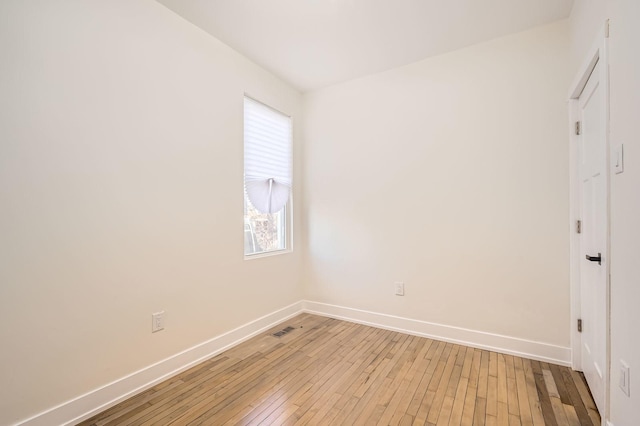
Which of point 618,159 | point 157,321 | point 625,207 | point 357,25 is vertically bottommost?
point 157,321

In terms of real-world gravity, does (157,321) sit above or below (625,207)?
below

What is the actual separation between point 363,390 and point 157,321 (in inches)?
61.3

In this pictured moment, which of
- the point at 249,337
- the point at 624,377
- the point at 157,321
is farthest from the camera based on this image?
the point at 249,337

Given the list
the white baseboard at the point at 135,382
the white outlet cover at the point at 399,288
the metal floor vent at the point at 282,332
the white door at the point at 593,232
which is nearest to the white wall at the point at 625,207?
the white door at the point at 593,232

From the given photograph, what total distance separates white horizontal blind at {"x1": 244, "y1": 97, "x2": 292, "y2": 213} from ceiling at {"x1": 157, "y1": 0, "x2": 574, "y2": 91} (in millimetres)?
556

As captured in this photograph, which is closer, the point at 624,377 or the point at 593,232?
the point at 624,377

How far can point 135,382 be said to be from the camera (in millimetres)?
2025

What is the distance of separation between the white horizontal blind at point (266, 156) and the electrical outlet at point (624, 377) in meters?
2.82

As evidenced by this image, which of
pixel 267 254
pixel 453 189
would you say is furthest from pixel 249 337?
pixel 453 189

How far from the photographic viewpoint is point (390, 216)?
125 inches

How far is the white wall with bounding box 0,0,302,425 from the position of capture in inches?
62.4

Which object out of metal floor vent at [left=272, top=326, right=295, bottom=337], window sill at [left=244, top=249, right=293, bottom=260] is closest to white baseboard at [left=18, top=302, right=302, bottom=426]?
metal floor vent at [left=272, top=326, right=295, bottom=337]

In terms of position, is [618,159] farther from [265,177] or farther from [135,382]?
[135,382]

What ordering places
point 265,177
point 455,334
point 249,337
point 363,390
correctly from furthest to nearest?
point 265,177
point 249,337
point 455,334
point 363,390
